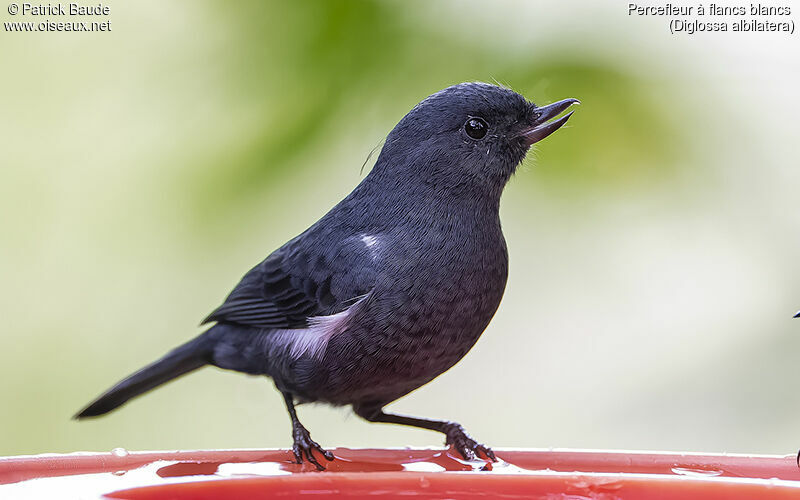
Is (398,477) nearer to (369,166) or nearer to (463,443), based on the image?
(463,443)

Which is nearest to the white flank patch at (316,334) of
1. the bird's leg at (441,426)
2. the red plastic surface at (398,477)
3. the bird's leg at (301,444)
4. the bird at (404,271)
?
the bird at (404,271)

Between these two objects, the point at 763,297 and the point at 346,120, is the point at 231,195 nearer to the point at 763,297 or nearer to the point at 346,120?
the point at 346,120

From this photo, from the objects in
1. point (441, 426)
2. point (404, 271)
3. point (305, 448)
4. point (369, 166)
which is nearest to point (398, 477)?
point (305, 448)

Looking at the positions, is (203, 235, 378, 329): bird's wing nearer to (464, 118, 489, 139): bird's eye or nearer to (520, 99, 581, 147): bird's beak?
(464, 118, 489, 139): bird's eye

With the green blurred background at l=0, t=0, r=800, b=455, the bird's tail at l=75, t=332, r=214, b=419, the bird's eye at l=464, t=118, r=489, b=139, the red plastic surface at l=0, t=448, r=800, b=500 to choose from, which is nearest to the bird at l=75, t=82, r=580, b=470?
the bird's eye at l=464, t=118, r=489, b=139

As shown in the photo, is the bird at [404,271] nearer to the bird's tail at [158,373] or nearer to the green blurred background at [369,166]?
the green blurred background at [369,166]

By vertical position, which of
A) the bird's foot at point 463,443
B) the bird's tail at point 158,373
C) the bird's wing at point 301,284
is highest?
the bird's wing at point 301,284

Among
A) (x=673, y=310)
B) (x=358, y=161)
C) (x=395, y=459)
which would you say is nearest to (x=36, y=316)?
(x=358, y=161)
